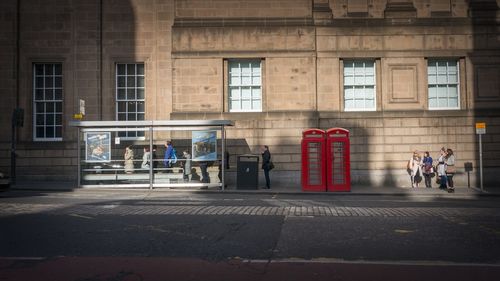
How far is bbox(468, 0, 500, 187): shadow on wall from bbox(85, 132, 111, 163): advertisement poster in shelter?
54.9 ft

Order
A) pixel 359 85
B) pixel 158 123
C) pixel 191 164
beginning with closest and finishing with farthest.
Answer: pixel 158 123 → pixel 191 164 → pixel 359 85

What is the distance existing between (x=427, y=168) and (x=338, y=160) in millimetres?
4545

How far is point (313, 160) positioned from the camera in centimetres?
2077

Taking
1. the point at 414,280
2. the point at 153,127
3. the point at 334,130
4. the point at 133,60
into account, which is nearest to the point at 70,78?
the point at 133,60

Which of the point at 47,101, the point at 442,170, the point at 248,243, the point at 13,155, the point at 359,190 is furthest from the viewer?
the point at 47,101

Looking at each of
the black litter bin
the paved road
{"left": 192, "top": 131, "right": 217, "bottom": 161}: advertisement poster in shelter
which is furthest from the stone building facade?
the paved road

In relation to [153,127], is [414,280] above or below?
below

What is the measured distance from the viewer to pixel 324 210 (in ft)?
42.0

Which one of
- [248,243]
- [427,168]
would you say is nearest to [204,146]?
[427,168]

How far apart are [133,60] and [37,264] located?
1874 cm

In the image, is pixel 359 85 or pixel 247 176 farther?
pixel 359 85

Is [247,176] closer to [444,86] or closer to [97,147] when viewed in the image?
[97,147]

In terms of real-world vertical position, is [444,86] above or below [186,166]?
above

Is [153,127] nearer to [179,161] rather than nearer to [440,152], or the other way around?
[179,161]
